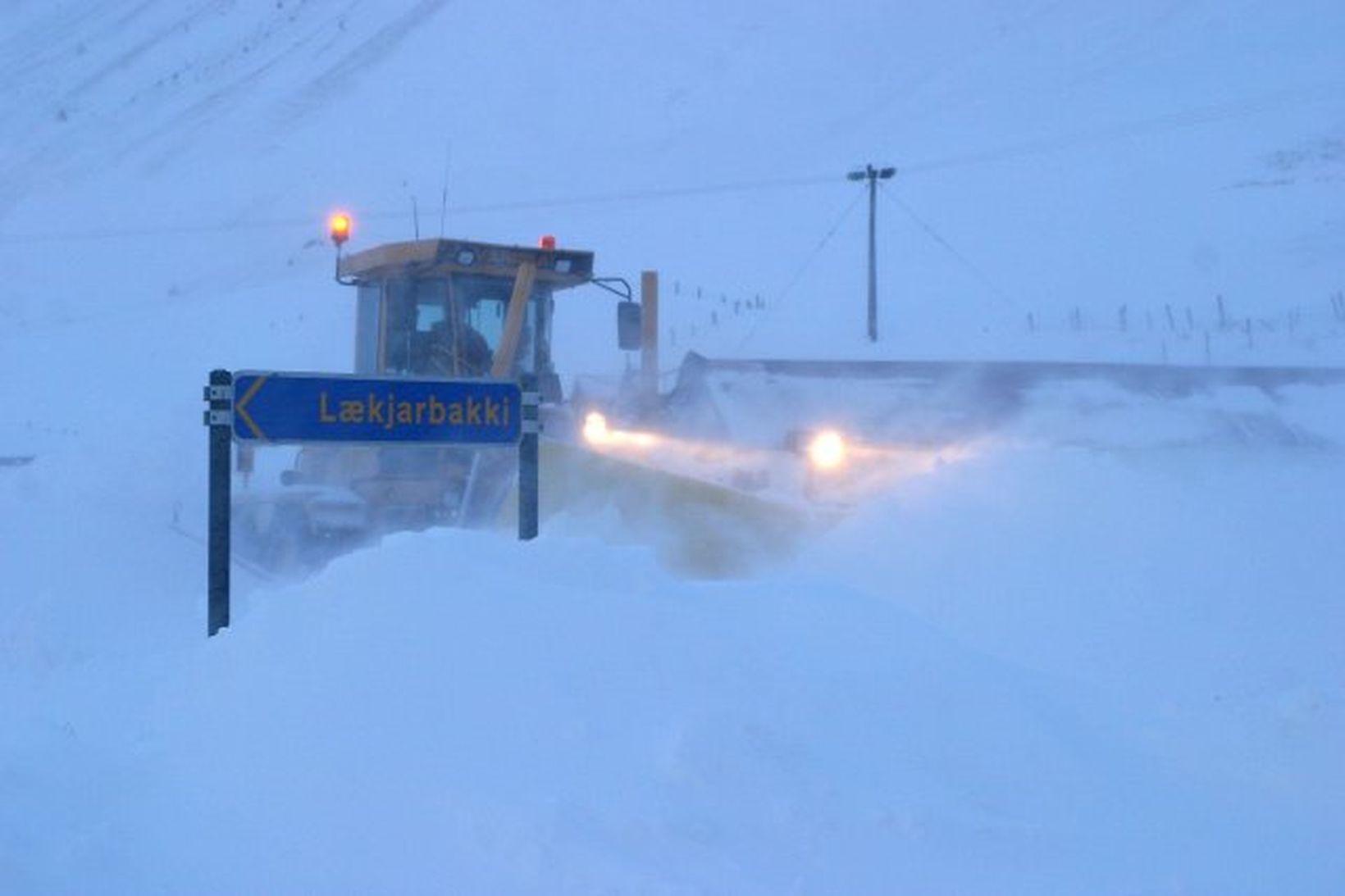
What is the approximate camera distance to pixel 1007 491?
8.02 meters

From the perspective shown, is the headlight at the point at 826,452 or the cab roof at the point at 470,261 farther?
the cab roof at the point at 470,261

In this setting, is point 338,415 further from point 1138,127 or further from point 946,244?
point 1138,127

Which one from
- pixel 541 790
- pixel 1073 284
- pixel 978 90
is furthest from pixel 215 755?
pixel 978 90

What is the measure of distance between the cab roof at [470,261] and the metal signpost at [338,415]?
3.48m

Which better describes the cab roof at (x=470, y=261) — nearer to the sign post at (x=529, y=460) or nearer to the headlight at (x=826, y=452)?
the headlight at (x=826, y=452)

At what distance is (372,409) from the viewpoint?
6297 mm

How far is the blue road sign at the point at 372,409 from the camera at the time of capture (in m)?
6.08

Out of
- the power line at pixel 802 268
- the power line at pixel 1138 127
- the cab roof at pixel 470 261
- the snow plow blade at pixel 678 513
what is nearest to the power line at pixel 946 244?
the power line at pixel 802 268

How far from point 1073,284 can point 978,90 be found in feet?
55.9

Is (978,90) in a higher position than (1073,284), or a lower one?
higher

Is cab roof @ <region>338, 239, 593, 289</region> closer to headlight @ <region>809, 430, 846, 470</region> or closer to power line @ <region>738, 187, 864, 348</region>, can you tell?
headlight @ <region>809, 430, 846, 470</region>

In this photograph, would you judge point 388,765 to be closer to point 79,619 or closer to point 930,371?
point 79,619

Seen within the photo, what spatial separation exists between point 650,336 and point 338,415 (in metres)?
4.60

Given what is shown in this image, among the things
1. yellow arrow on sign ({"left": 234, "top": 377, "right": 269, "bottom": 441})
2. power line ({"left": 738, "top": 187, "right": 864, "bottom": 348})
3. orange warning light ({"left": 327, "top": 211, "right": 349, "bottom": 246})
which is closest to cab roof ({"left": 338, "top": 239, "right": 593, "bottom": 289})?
orange warning light ({"left": 327, "top": 211, "right": 349, "bottom": 246})
